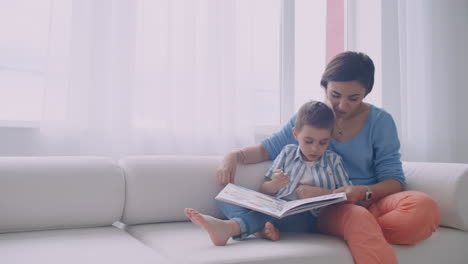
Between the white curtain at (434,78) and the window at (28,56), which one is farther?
the white curtain at (434,78)

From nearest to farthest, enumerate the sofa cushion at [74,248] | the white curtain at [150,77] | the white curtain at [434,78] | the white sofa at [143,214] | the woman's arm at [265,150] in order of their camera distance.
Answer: the sofa cushion at [74,248], the white sofa at [143,214], the woman's arm at [265,150], the white curtain at [150,77], the white curtain at [434,78]

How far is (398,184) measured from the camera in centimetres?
163

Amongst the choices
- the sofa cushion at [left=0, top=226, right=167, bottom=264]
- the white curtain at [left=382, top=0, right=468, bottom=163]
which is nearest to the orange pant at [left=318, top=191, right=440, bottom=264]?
the sofa cushion at [left=0, top=226, right=167, bottom=264]

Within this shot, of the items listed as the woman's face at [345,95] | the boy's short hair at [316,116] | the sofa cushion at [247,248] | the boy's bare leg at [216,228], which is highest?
the woman's face at [345,95]

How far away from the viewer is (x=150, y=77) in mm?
2080

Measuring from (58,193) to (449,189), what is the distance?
1.40 meters

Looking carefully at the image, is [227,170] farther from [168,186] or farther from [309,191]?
[309,191]

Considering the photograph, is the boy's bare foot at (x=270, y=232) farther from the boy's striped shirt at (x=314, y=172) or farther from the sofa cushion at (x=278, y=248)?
the boy's striped shirt at (x=314, y=172)

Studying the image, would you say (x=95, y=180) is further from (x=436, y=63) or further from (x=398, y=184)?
(x=436, y=63)

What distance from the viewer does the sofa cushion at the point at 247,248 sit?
1180 mm

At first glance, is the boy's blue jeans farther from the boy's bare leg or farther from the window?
the window

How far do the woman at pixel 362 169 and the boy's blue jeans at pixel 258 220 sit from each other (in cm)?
8

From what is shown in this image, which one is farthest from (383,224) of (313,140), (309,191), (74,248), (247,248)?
(74,248)

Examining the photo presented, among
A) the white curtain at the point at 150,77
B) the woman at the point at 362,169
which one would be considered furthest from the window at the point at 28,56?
the woman at the point at 362,169
